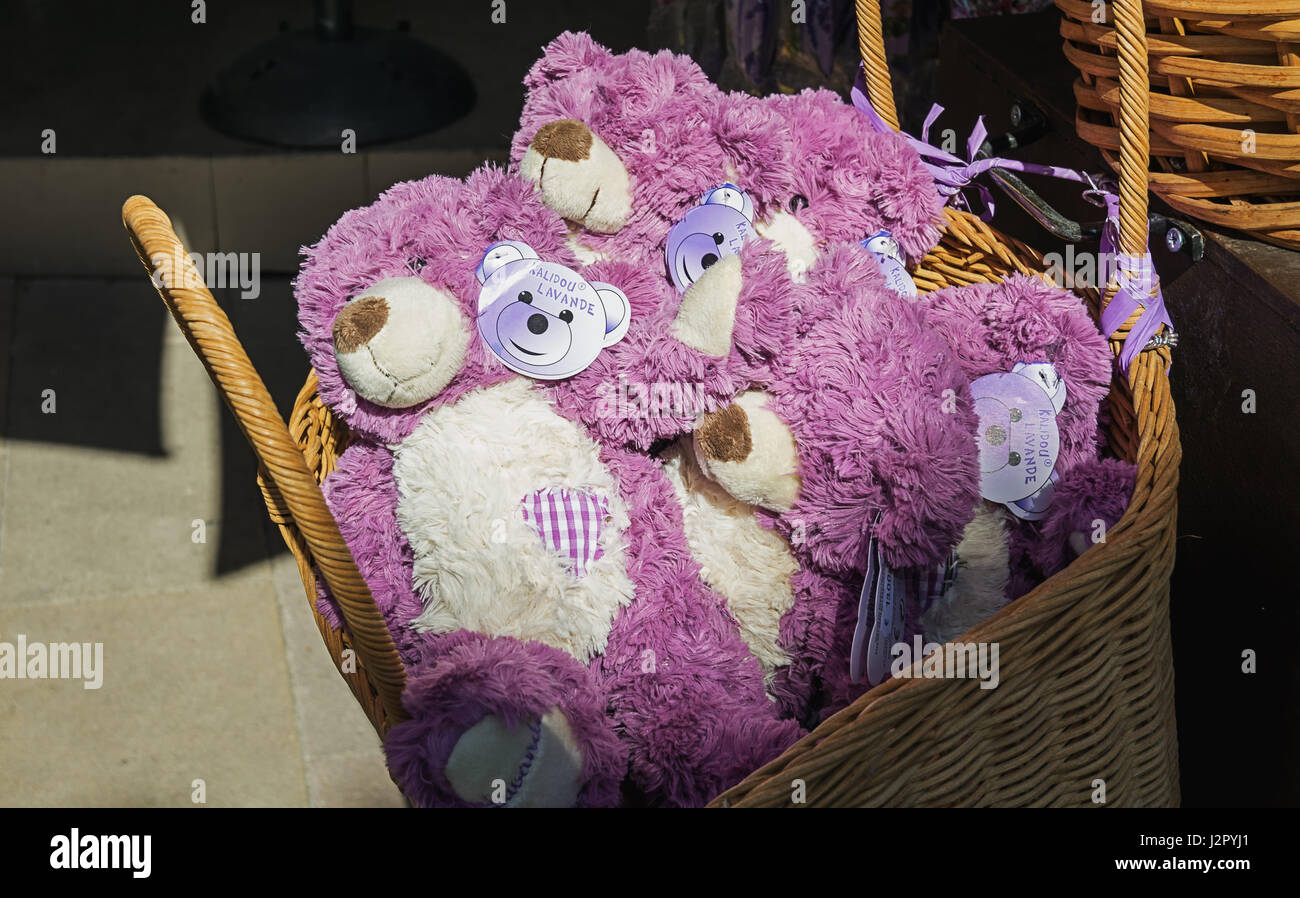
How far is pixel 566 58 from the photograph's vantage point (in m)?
1.27

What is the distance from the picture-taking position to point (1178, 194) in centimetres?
117

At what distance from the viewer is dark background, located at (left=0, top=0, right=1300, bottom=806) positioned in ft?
3.78

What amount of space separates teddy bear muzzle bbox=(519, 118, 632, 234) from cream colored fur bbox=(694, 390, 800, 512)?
30cm

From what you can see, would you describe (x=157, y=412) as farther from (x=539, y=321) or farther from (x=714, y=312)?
(x=714, y=312)

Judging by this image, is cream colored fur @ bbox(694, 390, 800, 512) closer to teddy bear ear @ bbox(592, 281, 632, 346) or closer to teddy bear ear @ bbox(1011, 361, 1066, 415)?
teddy bear ear @ bbox(592, 281, 632, 346)

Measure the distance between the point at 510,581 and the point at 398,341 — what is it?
0.24 m

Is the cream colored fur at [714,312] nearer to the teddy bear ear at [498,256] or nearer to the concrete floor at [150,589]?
the teddy bear ear at [498,256]

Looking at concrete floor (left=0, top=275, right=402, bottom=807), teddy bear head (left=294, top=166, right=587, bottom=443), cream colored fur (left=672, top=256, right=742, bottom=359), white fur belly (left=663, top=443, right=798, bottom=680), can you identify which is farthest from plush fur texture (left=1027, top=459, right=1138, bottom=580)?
concrete floor (left=0, top=275, right=402, bottom=807)

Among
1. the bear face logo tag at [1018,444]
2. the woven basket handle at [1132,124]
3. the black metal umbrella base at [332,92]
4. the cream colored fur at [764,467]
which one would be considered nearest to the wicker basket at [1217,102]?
the woven basket handle at [1132,124]

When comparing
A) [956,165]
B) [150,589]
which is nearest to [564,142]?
[956,165]

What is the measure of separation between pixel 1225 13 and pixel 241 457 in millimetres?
1773

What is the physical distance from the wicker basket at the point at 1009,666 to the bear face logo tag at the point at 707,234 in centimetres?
38
